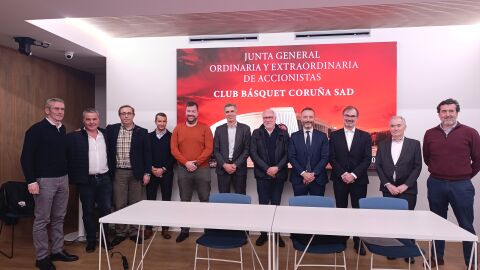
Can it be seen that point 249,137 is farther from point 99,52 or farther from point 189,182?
point 99,52

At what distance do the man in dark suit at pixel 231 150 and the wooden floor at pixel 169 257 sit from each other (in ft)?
2.86

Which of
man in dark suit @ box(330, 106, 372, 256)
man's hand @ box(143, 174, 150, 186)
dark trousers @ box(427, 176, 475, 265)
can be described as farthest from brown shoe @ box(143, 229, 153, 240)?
dark trousers @ box(427, 176, 475, 265)

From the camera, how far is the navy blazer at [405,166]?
3875 millimetres

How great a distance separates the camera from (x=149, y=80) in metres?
5.35

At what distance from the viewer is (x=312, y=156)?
168 inches

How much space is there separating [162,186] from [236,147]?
4.07 feet

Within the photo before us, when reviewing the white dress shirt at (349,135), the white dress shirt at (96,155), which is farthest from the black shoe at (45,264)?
the white dress shirt at (349,135)

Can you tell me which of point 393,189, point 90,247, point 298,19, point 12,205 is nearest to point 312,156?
point 393,189

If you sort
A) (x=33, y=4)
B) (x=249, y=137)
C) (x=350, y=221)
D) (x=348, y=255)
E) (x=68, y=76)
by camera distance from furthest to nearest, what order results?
(x=68, y=76), (x=249, y=137), (x=348, y=255), (x=33, y=4), (x=350, y=221)

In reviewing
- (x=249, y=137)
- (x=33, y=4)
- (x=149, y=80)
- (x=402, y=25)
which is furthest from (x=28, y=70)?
(x=402, y=25)

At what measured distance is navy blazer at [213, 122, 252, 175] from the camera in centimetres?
455

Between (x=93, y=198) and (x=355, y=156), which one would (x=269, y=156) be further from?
(x=93, y=198)

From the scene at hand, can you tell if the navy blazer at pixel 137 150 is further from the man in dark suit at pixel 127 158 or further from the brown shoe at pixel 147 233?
the brown shoe at pixel 147 233

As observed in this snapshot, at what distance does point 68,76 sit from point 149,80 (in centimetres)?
192
